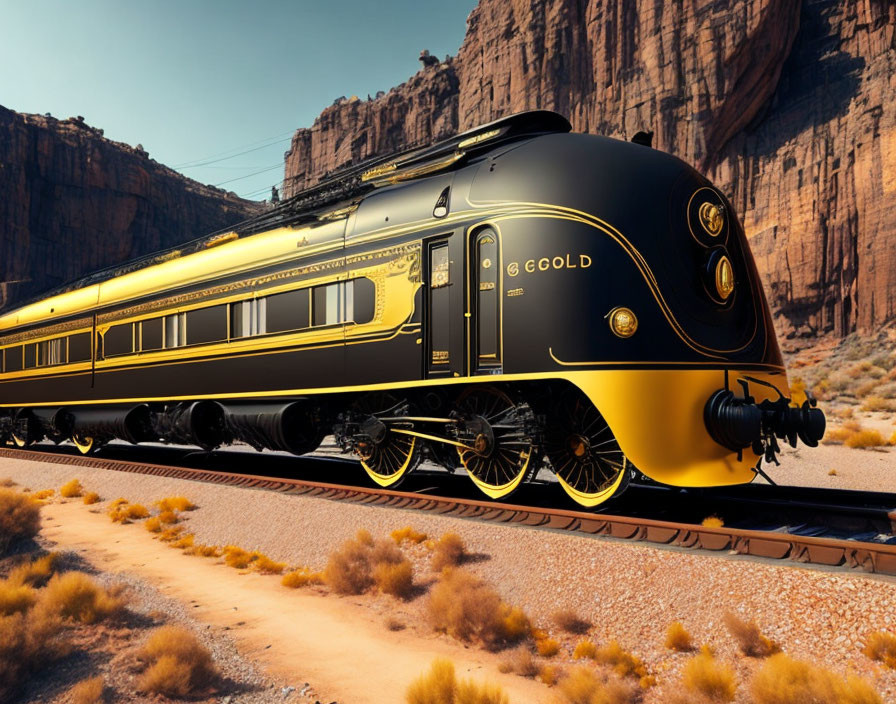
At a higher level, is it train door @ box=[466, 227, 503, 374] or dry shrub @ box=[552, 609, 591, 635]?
train door @ box=[466, 227, 503, 374]

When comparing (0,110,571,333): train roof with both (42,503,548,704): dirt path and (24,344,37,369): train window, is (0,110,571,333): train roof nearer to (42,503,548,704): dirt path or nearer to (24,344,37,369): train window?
(24,344,37,369): train window

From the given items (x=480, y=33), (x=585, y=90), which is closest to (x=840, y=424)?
(x=585, y=90)

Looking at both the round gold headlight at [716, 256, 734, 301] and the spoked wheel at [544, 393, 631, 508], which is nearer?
the spoked wheel at [544, 393, 631, 508]

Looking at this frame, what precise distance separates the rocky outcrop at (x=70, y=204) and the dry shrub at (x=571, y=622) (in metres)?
68.4

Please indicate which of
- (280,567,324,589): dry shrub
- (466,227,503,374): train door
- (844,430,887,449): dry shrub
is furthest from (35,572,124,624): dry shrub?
(844,430,887,449): dry shrub

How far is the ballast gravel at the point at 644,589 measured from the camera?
4.38 meters

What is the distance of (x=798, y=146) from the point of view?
39969mm

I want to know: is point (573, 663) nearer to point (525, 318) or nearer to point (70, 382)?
point (525, 318)

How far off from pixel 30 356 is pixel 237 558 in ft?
45.1

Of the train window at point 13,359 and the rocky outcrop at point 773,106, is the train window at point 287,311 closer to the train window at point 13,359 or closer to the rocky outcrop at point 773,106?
the train window at point 13,359

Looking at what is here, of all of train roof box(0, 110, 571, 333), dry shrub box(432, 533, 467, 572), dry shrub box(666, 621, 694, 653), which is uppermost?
train roof box(0, 110, 571, 333)

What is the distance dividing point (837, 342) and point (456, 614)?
39157 millimetres

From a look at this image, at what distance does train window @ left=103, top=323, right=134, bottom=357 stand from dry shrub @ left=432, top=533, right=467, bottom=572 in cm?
960

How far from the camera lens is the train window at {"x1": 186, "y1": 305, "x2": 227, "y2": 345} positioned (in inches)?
432
